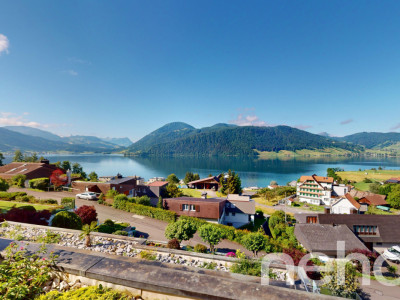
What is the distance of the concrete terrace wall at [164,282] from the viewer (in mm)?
2471

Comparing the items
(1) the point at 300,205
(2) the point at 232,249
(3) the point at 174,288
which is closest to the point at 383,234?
(2) the point at 232,249

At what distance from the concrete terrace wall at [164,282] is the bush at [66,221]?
1281cm

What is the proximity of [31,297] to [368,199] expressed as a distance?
7145cm

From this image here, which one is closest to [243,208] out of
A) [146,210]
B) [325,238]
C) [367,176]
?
[325,238]

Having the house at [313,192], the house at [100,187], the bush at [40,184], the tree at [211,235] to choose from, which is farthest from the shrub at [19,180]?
the house at [313,192]

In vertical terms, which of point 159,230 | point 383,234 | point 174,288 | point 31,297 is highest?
point 174,288

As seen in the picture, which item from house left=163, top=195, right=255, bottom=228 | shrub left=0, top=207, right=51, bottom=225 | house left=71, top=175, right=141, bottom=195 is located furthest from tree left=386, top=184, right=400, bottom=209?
shrub left=0, top=207, right=51, bottom=225

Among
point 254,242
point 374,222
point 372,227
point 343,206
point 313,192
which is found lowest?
point 343,206

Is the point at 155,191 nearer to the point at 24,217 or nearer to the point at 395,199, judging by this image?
the point at 24,217

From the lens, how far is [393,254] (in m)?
22.6

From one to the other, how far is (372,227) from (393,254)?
367 cm

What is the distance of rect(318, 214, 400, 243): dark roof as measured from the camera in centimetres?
2523

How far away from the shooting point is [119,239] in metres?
9.98

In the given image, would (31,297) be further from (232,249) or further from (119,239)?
(232,249)
